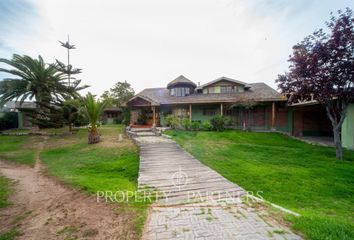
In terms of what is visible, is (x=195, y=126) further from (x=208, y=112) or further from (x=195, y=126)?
Answer: (x=208, y=112)

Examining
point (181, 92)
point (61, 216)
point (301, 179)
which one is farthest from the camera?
point (181, 92)

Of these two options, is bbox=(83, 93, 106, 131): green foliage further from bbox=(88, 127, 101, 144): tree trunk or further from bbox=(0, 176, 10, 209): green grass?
bbox=(0, 176, 10, 209): green grass

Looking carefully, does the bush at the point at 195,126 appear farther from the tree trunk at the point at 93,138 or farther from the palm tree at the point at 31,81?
the palm tree at the point at 31,81

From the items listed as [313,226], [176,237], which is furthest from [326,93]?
[176,237]

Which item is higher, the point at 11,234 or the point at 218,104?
the point at 218,104

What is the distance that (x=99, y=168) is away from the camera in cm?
877

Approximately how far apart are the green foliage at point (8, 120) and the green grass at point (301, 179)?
25.8 m

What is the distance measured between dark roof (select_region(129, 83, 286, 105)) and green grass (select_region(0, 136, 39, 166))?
34.4 feet

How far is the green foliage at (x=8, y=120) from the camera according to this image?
80.9 ft

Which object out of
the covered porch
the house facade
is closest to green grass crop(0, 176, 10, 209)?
the house facade

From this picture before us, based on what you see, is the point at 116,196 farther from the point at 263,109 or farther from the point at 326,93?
the point at 263,109

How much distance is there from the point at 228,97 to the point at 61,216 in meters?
18.8

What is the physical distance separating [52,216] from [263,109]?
66.4 feet

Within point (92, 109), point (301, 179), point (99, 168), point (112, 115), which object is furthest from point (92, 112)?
point (112, 115)
